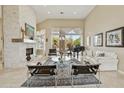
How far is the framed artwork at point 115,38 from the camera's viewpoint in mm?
7118

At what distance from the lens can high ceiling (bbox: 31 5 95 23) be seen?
37.9 feet

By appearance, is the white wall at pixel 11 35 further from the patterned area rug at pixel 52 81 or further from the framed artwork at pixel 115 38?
the framed artwork at pixel 115 38

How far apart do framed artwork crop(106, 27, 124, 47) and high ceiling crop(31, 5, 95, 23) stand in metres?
3.50

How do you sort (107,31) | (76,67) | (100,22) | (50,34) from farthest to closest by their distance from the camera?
(50,34), (100,22), (107,31), (76,67)

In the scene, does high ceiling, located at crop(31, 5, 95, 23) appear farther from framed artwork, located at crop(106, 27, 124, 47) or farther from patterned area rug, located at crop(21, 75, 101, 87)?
patterned area rug, located at crop(21, 75, 101, 87)

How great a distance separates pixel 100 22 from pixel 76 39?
10165mm

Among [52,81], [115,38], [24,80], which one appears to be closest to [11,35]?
[24,80]

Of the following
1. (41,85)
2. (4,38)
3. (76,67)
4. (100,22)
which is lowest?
(41,85)

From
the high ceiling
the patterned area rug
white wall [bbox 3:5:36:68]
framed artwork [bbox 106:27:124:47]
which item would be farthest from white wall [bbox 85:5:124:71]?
white wall [bbox 3:5:36:68]

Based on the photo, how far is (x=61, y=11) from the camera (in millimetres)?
12922

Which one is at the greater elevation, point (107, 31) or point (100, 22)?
point (100, 22)
